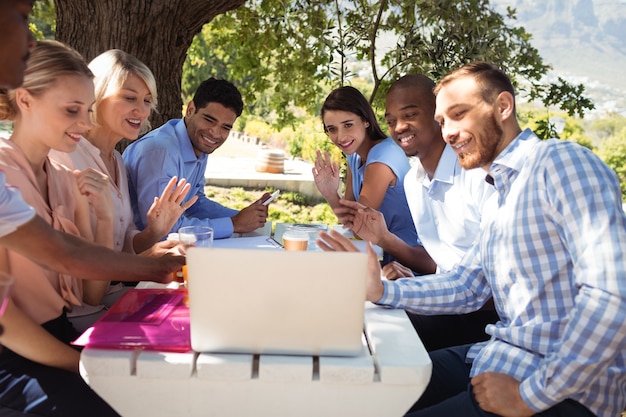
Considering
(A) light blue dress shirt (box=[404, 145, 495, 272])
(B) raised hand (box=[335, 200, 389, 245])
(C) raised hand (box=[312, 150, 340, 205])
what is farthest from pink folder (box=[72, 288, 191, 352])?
(C) raised hand (box=[312, 150, 340, 205])

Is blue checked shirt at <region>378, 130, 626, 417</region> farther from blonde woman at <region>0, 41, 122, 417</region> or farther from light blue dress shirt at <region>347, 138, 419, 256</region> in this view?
light blue dress shirt at <region>347, 138, 419, 256</region>

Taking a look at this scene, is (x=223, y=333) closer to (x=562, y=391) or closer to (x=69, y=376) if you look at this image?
(x=69, y=376)

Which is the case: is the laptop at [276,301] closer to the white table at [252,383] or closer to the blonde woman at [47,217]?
the white table at [252,383]

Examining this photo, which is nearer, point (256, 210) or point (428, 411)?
point (428, 411)

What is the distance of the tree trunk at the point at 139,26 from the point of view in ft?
13.6

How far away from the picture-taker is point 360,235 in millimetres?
2977

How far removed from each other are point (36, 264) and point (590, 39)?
1658cm

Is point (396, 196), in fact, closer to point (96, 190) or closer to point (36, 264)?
point (96, 190)

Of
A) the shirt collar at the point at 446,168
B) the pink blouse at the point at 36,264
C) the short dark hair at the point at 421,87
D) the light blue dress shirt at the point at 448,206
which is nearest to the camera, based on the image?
the pink blouse at the point at 36,264

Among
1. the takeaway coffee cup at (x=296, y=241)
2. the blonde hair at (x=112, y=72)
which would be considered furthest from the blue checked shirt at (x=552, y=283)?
the blonde hair at (x=112, y=72)

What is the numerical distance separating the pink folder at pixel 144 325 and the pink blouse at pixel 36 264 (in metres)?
0.27

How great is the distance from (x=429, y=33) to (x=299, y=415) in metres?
4.21

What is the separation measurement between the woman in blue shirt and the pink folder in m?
1.50

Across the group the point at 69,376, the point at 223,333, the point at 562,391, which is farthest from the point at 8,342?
the point at 562,391
